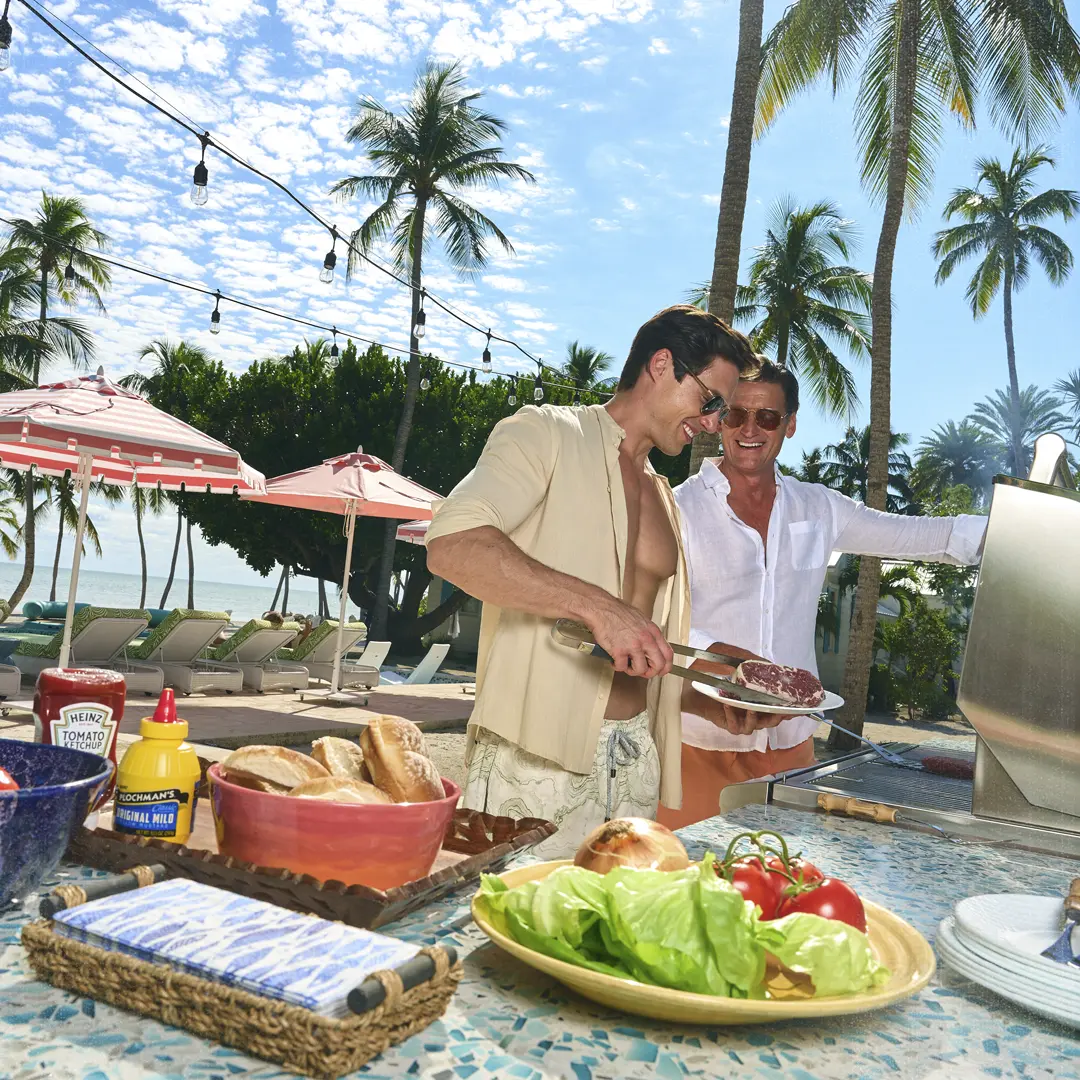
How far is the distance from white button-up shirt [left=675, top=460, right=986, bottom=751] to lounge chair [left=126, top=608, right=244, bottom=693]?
1079 centimetres

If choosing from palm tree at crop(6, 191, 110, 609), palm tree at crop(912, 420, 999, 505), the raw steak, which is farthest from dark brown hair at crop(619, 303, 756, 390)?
palm tree at crop(912, 420, 999, 505)

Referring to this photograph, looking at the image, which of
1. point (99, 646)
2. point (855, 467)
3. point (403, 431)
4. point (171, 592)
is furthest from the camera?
point (171, 592)

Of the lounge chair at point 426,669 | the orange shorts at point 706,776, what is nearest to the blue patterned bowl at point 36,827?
the orange shorts at point 706,776

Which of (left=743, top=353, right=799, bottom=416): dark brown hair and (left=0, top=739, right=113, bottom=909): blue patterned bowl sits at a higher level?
(left=743, top=353, right=799, bottom=416): dark brown hair

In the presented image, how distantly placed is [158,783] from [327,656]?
16311 millimetres

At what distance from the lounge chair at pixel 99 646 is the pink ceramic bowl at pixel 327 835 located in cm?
1204

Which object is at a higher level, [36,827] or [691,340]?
[691,340]

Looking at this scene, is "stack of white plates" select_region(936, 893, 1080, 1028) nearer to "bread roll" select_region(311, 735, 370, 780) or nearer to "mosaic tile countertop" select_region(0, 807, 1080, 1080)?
"mosaic tile countertop" select_region(0, 807, 1080, 1080)

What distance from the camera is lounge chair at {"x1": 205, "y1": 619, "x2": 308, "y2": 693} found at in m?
15.0

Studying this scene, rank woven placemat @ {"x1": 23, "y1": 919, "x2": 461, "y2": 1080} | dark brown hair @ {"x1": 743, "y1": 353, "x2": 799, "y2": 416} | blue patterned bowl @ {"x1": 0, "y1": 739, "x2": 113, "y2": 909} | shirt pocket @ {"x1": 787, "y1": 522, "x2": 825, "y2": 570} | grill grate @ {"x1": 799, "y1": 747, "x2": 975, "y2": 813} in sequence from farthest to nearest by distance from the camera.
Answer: shirt pocket @ {"x1": 787, "y1": 522, "x2": 825, "y2": 570}
dark brown hair @ {"x1": 743, "y1": 353, "x2": 799, "y2": 416}
grill grate @ {"x1": 799, "y1": 747, "x2": 975, "y2": 813}
blue patterned bowl @ {"x1": 0, "y1": 739, "x2": 113, "y2": 909}
woven placemat @ {"x1": 23, "y1": 919, "x2": 461, "y2": 1080}

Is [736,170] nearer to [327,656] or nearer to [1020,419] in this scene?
[327,656]

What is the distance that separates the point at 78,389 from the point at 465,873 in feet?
31.9

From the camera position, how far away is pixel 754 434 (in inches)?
142

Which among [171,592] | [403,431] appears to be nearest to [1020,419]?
[403,431]
